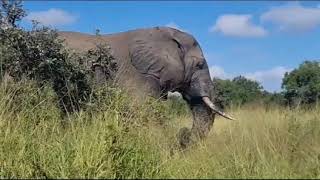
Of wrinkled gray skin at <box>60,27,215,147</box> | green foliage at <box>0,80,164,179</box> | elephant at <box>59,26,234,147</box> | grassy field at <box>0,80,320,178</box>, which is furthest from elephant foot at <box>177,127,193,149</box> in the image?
wrinkled gray skin at <box>60,27,215,147</box>

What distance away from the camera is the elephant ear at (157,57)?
542 inches

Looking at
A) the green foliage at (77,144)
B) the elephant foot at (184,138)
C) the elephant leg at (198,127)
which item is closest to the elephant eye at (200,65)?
the elephant leg at (198,127)

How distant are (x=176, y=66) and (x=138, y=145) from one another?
5853 mm

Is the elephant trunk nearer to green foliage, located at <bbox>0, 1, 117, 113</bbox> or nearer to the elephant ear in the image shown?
the elephant ear

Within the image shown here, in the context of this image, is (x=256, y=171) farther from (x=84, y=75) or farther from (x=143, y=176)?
(x=84, y=75)

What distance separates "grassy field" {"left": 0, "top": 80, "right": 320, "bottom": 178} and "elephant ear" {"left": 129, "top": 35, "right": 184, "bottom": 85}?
3.64 m

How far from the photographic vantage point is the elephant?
44.7ft

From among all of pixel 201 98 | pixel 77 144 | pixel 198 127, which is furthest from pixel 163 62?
pixel 77 144

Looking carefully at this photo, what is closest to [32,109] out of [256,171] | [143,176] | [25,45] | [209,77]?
[25,45]

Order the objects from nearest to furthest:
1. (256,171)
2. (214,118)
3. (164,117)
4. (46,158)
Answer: (256,171) → (46,158) → (164,117) → (214,118)

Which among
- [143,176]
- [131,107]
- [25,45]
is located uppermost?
[25,45]

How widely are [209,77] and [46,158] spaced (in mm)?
6688

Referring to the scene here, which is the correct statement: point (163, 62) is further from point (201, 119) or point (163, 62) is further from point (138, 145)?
point (138, 145)

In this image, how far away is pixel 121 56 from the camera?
14039mm
